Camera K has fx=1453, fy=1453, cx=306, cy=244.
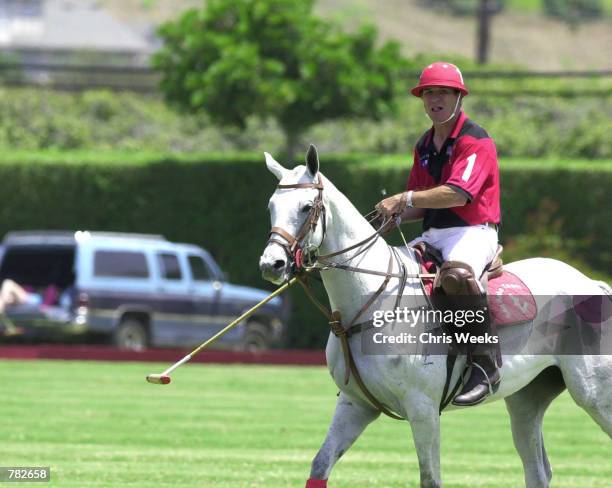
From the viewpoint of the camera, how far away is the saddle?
9000 mm

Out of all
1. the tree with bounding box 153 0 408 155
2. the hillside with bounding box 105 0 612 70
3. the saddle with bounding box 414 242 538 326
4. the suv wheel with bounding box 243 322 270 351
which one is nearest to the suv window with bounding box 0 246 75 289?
the suv wheel with bounding box 243 322 270 351

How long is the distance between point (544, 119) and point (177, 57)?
1296 centimetres

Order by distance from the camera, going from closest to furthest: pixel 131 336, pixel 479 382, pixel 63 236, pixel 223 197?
pixel 479 382 < pixel 63 236 < pixel 131 336 < pixel 223 197

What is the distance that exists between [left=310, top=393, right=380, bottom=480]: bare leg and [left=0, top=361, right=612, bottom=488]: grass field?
82.9 inches

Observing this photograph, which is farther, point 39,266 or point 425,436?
point 39,266

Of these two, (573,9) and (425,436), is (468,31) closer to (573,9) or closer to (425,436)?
(573,9)

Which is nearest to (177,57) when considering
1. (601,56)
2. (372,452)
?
(372,452)

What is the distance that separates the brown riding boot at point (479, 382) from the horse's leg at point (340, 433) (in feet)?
1.76

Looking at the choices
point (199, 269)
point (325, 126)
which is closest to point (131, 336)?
point (199, 269)

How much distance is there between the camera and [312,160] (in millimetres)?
8219

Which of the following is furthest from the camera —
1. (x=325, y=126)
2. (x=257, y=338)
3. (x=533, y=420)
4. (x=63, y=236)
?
(x=325, y=126)

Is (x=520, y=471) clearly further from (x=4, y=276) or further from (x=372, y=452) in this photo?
(x=4, y=276)

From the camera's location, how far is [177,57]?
1153 inches

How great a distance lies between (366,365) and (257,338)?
766 inches
